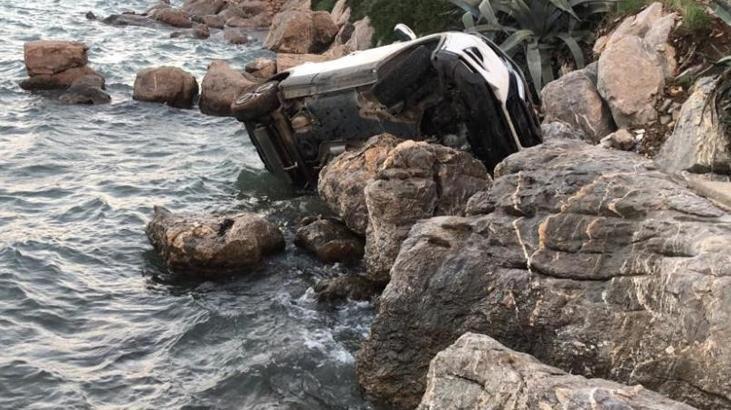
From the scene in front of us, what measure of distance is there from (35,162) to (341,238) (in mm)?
5862

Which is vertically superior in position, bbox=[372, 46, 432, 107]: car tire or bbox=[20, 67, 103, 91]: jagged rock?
bbox=[372, 46, 432, 107]: car tire

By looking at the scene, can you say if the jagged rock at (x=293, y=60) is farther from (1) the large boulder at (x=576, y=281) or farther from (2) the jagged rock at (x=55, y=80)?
(1) the large boulder at (x=576, y=281)

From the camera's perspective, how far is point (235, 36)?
25.1m

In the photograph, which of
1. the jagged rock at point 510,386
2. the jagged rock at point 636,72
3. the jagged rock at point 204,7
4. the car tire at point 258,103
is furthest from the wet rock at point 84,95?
the jagged rock at point 510,386

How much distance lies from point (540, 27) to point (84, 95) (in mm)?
9181

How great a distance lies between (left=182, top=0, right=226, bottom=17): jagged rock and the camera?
30.4 metres

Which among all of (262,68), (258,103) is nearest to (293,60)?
(262,68)

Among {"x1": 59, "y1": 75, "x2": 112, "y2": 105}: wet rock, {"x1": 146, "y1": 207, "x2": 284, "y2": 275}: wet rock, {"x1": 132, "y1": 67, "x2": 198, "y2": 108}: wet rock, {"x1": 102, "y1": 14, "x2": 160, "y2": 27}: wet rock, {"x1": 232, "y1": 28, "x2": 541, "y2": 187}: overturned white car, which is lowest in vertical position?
{"x1": 102, "y1": 14, "x2": 160, "y2": 27}: wet rock

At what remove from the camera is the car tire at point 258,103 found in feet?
35.4

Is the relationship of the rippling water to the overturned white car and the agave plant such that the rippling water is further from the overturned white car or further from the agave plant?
the agave plant

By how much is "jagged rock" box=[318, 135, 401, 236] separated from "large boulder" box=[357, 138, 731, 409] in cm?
279

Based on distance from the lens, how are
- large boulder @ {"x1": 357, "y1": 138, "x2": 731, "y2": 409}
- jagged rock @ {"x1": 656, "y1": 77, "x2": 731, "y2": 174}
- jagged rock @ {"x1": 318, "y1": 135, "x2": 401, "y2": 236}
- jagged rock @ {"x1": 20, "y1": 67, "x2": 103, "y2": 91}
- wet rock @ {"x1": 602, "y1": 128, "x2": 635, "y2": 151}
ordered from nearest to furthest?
1. large boulder @ {"x1": 357, "y1": 138, "x2": 731, "y2": 409}
2. jagged rock @ {"x1": 656, "y1": 77, "x2": 731, "y2": 174}
3. wet rock @ {"x1": 602, "y1": 128, "x2": 635, "y2": 151}
4. jagged rock @ {"x1": 318, "y1": 135, "x2": 401, "y2": 236}
5. jagged rock @ {"x1": 20, "y1": 67, "x2": 103, "y2": 91}

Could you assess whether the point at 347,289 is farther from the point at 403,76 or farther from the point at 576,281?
the point at 576,281

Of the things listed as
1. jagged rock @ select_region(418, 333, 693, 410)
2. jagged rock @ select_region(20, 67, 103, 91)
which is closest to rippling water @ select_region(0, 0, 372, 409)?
jagged rock @ select_region(20, 67, 103, 91)
